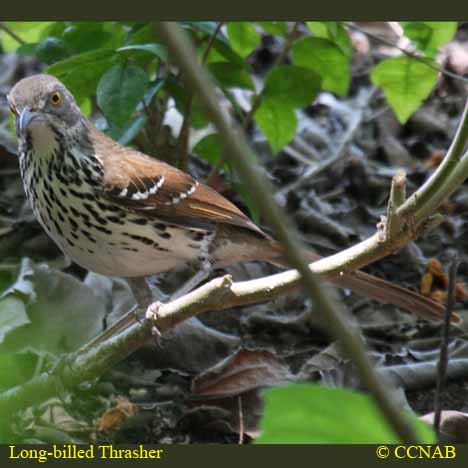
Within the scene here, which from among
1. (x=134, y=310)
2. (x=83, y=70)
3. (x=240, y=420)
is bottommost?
(x=240, y=420)

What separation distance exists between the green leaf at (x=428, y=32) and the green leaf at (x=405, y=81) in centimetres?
19

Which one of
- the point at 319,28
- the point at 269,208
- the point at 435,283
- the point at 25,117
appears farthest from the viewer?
the point at 435,283

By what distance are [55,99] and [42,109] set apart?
0.07 meters

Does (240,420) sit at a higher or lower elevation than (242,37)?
lower

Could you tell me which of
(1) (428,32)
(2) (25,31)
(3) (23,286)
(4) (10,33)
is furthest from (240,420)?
(2) (25,31)

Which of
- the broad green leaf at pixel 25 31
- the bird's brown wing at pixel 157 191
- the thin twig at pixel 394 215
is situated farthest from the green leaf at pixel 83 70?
the thin twig at pixel 394 215

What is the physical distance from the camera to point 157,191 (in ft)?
12.3

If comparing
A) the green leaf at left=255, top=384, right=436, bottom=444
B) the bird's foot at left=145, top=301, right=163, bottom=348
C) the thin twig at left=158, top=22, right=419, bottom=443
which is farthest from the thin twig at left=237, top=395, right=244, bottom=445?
the thin twig at left=158, top=22, right=419, bottom=443

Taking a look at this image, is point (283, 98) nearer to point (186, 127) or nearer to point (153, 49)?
point (186, 127)

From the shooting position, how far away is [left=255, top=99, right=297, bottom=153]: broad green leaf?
4.32 meters

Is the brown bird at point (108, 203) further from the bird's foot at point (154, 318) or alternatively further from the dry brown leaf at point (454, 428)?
the dry brown leaf at point (454, 428)

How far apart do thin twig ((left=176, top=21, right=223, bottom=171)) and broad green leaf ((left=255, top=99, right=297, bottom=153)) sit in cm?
37

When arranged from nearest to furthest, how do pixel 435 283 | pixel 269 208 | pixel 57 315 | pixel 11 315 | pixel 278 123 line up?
pixel 269 208
pixel 11 315
pixel 57 315
pixel 278 123
pixel 435 283

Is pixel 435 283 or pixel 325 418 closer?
pixel 325 418
